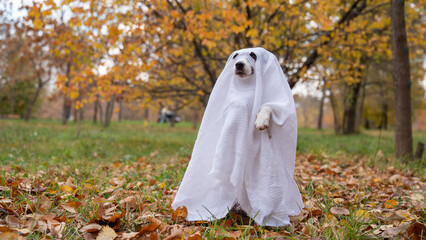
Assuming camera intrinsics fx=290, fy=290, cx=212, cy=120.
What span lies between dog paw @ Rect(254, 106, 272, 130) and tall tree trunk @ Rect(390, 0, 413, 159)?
4178mm

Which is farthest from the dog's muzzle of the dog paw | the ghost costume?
the dog paw

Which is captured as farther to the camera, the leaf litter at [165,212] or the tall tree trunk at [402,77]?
the tall tree trunk at [402,77]

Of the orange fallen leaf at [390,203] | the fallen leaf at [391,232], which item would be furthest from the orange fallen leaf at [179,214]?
the orange fallen leaf at [390,203]

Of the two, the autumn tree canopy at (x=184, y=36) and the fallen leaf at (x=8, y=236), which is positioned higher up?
the autumn tree canopy at (x=184, y=36)

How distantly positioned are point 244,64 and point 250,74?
0.43 feet

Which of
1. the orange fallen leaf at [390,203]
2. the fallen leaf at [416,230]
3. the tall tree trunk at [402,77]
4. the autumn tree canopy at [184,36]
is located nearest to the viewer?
the fallen leaf at [416,230]

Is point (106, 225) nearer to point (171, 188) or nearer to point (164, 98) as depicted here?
point (171, 188)

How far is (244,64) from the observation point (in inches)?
95.3

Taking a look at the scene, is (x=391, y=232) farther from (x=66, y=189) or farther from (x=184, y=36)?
(x=184, y=36)

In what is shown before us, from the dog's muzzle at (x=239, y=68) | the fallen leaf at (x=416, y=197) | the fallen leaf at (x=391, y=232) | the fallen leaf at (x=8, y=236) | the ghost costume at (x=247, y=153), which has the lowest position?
the fallen leaf at (x=8, y=236)

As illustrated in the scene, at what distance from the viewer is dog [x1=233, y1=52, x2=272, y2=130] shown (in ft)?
7.22

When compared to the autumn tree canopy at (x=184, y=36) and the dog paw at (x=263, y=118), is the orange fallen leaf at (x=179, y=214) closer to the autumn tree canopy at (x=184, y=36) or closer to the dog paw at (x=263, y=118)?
the dog paw at (x=263, y=118)

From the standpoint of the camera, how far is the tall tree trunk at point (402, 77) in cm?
520

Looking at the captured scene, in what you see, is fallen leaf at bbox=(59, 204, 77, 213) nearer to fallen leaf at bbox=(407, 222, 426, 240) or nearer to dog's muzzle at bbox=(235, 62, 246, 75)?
dog's muzzle at bbox=(235, 62, 246, 75)
